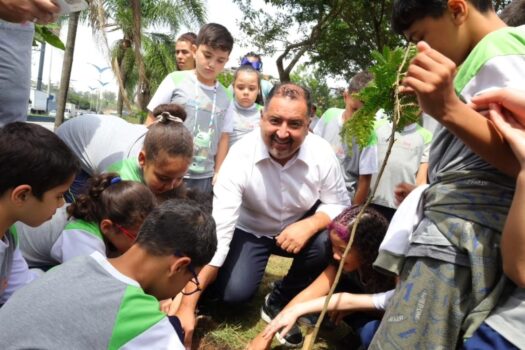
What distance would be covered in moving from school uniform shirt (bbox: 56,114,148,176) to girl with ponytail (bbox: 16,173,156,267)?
511 millimetres

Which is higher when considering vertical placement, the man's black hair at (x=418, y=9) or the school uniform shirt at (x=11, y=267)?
the man's black hair at (x=418, y=9)

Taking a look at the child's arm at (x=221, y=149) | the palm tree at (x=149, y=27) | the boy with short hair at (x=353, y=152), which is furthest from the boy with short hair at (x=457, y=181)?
the palm tree at (x=149, y=27)

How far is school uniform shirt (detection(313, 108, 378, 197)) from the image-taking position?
4035mm

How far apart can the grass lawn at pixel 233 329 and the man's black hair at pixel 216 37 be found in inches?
77.8

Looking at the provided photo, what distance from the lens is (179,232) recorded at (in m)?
1.82

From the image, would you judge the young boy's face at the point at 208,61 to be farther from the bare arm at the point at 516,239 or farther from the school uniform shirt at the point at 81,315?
the bare arm at the point at 516,239

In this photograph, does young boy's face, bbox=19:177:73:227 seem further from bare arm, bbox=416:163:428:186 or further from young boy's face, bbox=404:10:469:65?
bare arm, bbox=416:163:428:186

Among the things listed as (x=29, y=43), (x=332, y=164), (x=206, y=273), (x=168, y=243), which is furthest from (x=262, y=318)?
(x=29, y=43)

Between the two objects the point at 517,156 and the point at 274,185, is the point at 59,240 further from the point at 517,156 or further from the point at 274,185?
the point at 517,156

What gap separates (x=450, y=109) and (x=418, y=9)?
1.19ft

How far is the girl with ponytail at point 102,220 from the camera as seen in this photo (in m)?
2.36

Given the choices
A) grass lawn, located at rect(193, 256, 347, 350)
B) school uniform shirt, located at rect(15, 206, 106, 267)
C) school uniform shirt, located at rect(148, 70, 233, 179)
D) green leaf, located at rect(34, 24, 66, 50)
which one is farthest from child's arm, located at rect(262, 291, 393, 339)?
green leaf, located at rect(34, 24, 66, 50)

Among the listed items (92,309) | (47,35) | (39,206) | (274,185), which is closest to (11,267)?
(39,206)

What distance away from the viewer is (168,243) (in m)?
1.79
